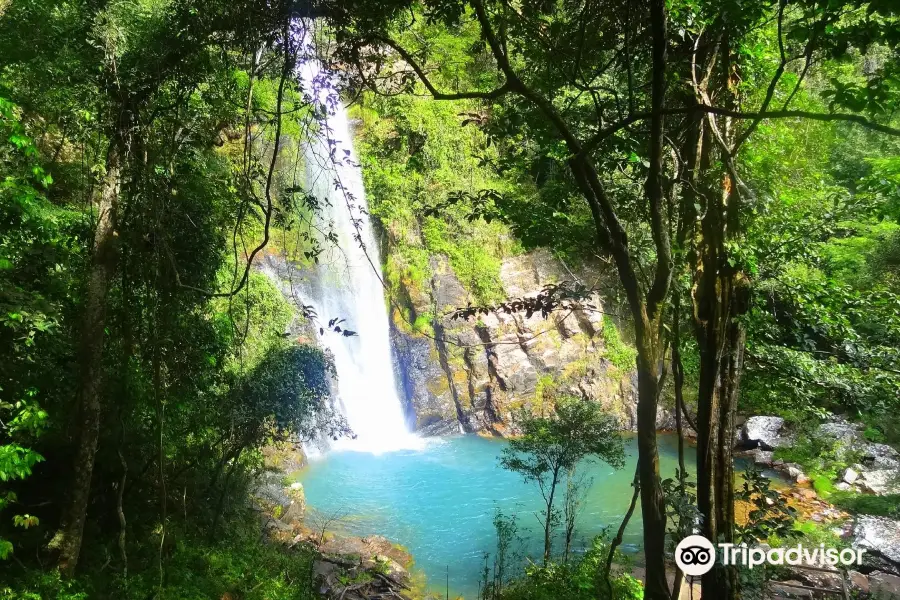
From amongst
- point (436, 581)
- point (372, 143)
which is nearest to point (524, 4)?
point (436, 581)

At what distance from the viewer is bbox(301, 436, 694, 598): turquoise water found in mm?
8680

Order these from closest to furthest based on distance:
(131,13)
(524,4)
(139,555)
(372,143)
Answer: (524,4) → (131,13) → (139,555) → (372,143)

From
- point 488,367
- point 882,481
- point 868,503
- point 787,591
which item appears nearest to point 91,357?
point 787,591

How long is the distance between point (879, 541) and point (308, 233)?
33.9 feet

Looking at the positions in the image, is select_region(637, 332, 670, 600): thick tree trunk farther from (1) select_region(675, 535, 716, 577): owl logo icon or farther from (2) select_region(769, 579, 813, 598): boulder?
(2) select_region(769, 579, 813, 598): boulder

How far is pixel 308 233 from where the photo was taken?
3.92 m

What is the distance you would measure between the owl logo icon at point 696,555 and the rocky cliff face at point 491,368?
11241 mm

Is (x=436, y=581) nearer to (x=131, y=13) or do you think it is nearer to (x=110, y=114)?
(x=110, y=114)

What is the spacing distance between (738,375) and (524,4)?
268 cm

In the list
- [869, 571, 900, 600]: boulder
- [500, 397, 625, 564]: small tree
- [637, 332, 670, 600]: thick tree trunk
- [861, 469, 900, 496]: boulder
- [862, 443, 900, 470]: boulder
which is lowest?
[869, 571, 900, 600]: boulder

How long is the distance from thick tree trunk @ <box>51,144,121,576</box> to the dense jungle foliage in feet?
0.06

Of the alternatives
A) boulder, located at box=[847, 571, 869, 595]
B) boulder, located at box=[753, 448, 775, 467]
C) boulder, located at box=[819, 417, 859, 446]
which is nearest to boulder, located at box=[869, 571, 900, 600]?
boulder, located at box=[847, 571, 869, 595]

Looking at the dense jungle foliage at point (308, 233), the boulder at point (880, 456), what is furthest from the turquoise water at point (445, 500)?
the boulder at point (880, 456)

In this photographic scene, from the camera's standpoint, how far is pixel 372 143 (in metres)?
16.3
